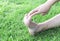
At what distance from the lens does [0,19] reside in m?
2.80

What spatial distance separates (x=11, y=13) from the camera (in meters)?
2.96

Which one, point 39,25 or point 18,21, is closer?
point 39,25

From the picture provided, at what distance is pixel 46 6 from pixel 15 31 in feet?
1.87

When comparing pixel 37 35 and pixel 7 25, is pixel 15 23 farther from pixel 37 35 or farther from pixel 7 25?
pixel 37 35

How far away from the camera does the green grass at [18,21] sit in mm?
2371

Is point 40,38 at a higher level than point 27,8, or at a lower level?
lower

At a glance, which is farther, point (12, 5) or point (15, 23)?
point (12, 5)

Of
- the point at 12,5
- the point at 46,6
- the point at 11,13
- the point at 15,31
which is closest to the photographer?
the point at 46,6

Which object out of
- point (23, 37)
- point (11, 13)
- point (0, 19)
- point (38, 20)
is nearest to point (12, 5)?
point (11, 13)

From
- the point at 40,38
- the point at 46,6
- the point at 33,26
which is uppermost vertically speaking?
the point at 46,6

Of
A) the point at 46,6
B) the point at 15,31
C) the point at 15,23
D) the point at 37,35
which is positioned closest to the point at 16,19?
the point at 15,23

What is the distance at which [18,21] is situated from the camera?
2.72m

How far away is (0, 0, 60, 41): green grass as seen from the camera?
2.37m

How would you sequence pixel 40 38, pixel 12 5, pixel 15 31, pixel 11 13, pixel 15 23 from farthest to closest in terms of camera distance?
pixel 12 5, pixel 11 13, pixel 15 23, pixel 15 31, pixel 40 38
